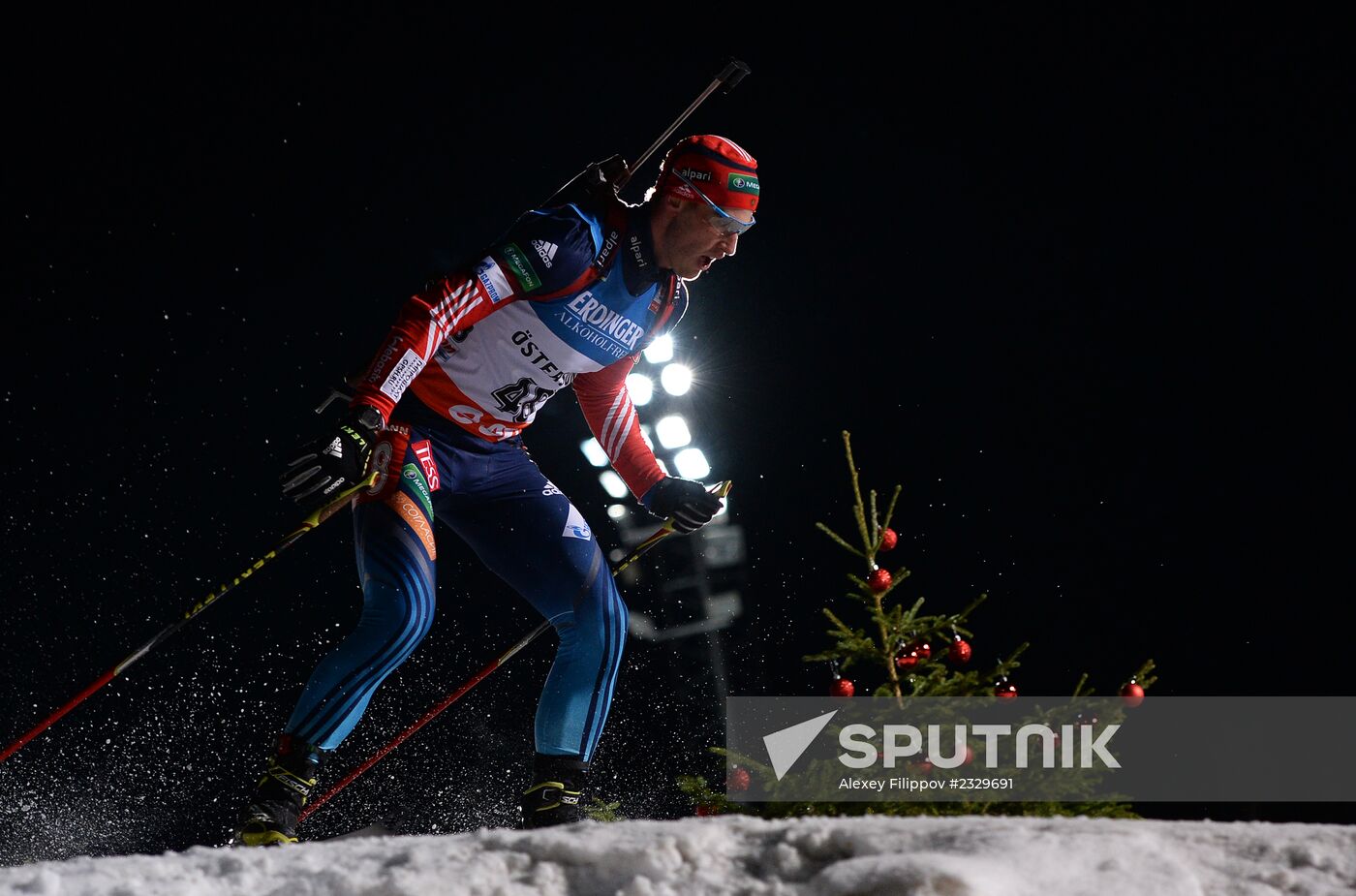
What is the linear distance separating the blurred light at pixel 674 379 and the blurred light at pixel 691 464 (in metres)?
0.31

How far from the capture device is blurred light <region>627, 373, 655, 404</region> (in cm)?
507

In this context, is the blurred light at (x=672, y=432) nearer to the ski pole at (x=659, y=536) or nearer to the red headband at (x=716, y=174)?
the ski pole at (x=659, y=536)

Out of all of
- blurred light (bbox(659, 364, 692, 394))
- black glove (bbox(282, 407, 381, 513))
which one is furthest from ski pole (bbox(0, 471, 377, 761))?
blurred light (bbox(659, 364, 692, 394))

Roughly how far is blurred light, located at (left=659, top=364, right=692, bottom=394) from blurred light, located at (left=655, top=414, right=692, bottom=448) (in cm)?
16

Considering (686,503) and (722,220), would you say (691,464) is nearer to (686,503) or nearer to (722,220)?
(686,503)

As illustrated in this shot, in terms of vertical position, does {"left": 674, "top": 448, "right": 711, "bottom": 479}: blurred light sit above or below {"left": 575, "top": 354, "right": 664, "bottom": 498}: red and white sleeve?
below

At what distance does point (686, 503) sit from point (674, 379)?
2446mm

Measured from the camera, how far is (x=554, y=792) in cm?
245

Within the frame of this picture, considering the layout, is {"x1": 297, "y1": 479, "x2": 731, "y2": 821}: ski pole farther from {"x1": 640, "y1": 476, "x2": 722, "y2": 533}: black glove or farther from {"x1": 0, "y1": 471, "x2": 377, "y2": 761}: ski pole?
{"x1": 0, "y1": 471, "x2": 377, "y2": 761}: ski pole

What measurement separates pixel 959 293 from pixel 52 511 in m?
4.71

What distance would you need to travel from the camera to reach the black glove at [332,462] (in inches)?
90.0

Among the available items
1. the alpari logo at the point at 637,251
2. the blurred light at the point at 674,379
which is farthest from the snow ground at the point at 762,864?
the blurred light at the point at 674,379

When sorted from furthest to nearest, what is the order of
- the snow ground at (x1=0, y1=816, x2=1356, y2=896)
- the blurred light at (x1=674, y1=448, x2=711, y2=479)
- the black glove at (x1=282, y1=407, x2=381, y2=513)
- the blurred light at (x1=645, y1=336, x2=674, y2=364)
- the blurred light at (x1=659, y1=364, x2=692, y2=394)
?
the blurred light at (x1=659, y1=364, x2=692, y2=394) < the blurred light at (x1=674, y1=448, x2=711, y2=479) < the blurred light at (x1=645, y1=336, x2=674, y2=364) < the black glove at (x1=282, y1=407, x2=381, y2=513) < the snow ground at (x1=0, y1=816, x2=1356, y2=896)

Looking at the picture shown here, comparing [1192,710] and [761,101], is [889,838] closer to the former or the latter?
[1192,710]
